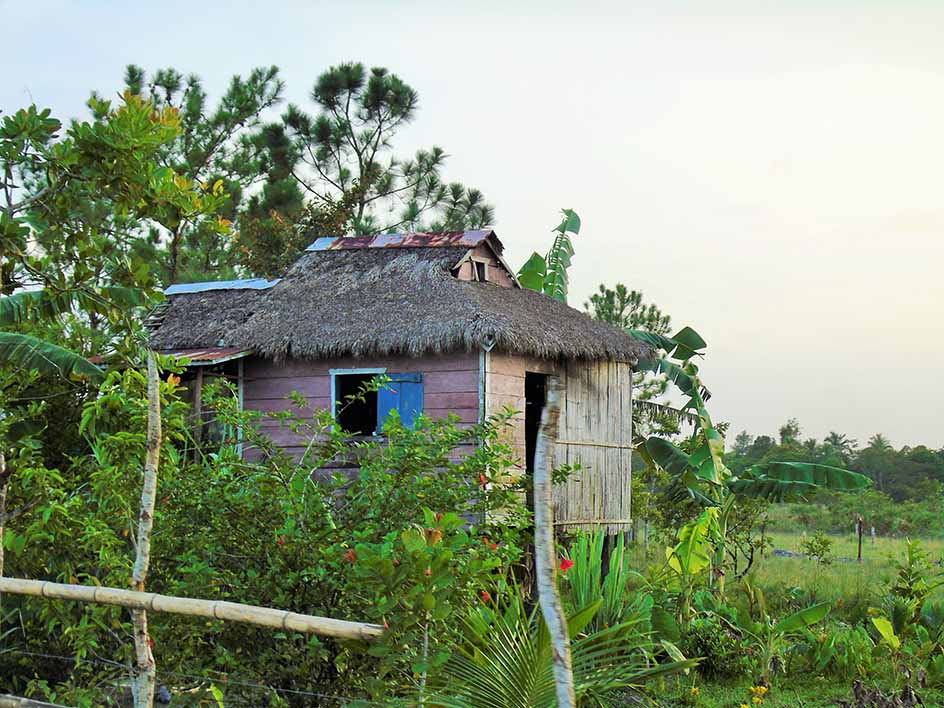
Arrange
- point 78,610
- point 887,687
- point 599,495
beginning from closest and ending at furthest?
point 78,610 → point 887,687 → point 599,495

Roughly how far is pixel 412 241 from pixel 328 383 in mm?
2276

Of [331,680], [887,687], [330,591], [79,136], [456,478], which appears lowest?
[887,687]

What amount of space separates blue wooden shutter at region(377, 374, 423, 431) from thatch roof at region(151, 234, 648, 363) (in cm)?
27

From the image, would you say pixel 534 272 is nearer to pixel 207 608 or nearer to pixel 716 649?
pixel 716 649

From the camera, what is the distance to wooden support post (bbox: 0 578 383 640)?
381 centimetres

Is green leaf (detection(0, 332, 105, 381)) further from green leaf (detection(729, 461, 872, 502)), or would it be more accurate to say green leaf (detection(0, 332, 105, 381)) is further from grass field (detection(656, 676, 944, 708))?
green leaf (detection(729, 461, 872, 502))

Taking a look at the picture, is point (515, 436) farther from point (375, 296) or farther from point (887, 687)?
point (887, 687)

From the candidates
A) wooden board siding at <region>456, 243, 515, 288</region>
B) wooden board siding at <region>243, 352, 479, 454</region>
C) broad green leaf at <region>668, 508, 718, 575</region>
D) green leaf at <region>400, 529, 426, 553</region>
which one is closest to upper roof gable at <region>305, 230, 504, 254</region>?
wooden board siding at <region>456, 243, 515, 288</region>

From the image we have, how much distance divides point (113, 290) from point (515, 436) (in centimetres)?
702

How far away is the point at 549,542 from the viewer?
329 centimetres

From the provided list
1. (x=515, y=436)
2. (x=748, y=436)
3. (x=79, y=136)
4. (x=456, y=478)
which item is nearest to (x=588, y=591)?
(x=456, y=478)

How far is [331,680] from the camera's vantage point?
4973 millimetres

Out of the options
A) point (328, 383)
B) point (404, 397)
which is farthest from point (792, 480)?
point (328, 383)

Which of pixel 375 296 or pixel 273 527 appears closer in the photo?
pixel 273 527
